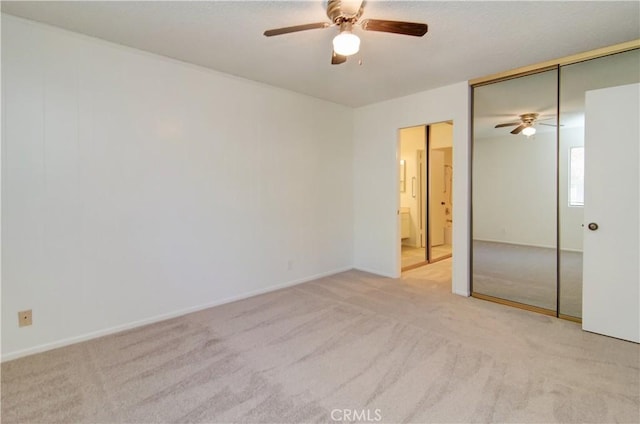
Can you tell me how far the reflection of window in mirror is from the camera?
10.2 ft

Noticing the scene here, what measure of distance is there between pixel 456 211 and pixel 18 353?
4.54m

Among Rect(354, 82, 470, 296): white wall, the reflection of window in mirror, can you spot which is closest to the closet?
the reflection of window in mirror

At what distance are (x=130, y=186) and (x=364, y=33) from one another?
2542 millimetres

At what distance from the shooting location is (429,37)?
268 centimetres

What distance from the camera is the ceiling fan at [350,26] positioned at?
80.7 inches

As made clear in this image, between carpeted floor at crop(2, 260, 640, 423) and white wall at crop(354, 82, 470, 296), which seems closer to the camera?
carpeted floor at crop(2, 260, 640, 423)

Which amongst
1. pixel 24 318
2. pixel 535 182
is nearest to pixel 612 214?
pixel 535 182

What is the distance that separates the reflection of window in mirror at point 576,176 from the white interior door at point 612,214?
0.64 feet

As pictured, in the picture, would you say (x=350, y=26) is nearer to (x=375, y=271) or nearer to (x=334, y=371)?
(x=334, y=371)

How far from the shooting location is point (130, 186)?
296 cm

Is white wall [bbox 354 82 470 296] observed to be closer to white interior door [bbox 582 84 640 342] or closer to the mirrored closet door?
the mirrored closet door

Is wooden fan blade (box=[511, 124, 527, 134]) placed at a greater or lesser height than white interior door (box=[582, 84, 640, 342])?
greater

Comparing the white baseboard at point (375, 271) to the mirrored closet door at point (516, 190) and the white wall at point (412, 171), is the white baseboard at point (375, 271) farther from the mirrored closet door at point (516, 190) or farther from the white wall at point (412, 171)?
the white wall at point (412, 171)

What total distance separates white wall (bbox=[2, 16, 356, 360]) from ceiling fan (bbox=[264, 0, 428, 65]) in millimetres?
1624
